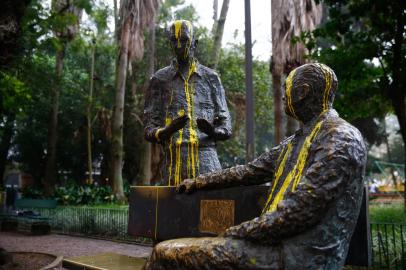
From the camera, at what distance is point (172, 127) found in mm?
4461

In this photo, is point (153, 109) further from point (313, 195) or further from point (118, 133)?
point (118, 133)

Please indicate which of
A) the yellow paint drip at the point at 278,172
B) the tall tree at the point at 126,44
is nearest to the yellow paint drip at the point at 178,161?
the yellow paint drip at the point at 278,172

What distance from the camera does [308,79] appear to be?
2.54 m

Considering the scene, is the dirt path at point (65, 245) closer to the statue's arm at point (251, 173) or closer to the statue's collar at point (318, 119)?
the statue's arm at point (251, 173)

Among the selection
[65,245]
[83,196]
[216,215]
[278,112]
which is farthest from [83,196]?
[216,215]

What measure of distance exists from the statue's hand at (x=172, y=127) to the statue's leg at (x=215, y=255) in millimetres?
1949

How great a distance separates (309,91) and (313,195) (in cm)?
66

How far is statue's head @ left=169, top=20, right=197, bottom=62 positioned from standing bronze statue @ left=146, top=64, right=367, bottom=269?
2.29m

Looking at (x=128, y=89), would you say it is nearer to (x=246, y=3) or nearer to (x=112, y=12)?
(x=112, y=12)

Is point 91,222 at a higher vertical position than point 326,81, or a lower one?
lower

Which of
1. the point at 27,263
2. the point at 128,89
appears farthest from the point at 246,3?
the point at 128,89

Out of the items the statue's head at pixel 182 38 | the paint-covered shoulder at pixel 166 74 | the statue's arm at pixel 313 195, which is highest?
the statue's head at pixel 182 38

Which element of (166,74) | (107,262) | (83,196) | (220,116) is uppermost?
(166,74)

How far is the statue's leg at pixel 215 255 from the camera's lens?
2.25m
